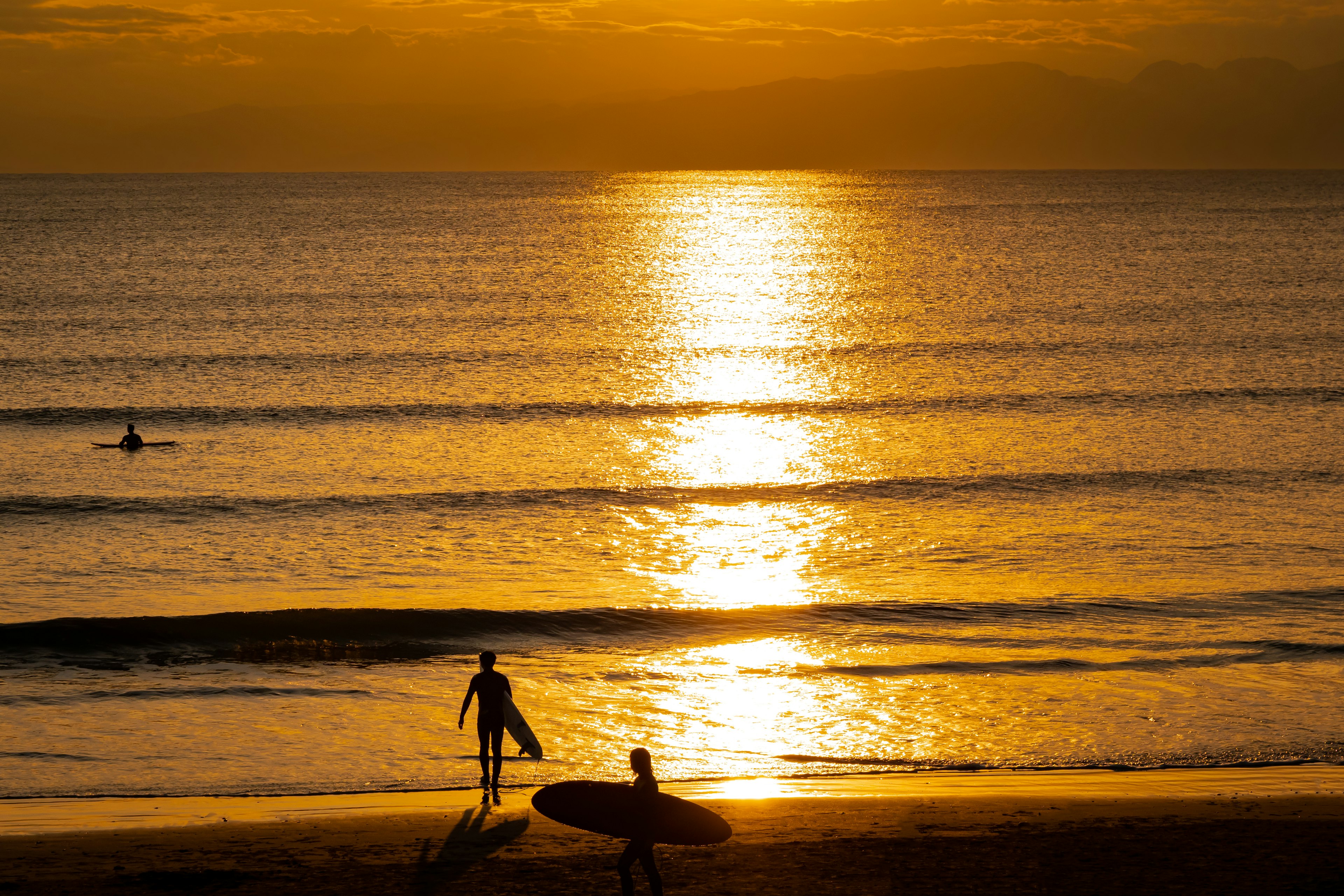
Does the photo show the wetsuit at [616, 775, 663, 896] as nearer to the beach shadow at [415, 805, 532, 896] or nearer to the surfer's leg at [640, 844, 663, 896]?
the surfer's leg at [640, 844, 663, 896]

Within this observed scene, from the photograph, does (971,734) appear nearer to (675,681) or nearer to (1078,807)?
(1078,807)

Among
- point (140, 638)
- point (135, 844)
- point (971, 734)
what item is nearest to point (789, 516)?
point (971, 734)

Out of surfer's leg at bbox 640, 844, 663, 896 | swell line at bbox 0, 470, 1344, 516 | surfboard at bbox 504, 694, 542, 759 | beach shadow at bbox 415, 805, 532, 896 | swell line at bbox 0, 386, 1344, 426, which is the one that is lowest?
beach shadow at bbox 415, 805, 532, 896

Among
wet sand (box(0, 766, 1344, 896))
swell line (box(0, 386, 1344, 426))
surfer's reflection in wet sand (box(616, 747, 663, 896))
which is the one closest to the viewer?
surfer's reflection in wet sand (box(616, 747, 663, 896))

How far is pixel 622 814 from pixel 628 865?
0.44 metres

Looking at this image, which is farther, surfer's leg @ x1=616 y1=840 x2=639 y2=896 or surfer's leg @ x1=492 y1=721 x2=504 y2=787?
surfer's leg @ x1=492 y1=721 x2=504 y2=787

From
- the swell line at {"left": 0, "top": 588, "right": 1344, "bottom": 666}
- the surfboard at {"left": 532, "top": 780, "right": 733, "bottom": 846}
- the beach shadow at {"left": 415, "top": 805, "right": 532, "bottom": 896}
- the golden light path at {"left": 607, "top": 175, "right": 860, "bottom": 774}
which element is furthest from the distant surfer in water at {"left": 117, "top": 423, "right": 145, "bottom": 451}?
the surfboard at {"left": 532, "top": 780, "right": 733, "bottom": 846}

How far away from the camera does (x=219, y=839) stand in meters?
13.0

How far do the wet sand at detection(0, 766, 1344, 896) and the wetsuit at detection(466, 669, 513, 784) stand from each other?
60 centimetres

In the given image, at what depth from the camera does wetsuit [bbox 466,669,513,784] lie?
1434 centimetres

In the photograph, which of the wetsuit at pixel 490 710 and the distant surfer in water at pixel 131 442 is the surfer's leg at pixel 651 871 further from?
the distant surfer in water at pixel 131 442

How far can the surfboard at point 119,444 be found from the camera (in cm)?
3756

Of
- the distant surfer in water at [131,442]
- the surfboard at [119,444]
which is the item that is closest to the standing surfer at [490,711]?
the distant surfer in water at [131,442]

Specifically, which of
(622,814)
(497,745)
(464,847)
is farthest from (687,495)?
(622,814)
